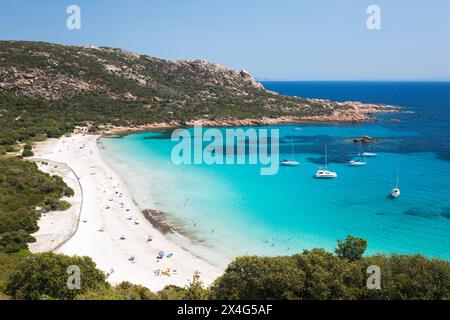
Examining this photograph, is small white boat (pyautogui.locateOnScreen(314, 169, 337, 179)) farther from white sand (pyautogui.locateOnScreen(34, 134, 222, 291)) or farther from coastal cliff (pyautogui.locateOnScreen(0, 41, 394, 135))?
coastal cliff (pyautogui.locateOnScreen(0, 41, 394, 135))

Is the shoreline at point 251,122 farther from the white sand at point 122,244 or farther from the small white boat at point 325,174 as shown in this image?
the small white boat at point 325,174

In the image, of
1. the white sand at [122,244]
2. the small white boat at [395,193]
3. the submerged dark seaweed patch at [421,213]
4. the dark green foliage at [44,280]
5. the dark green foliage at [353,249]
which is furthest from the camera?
the small white boat at [395,193]

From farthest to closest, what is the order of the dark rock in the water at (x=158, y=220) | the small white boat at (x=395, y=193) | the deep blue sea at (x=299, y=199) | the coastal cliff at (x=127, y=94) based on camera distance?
the coastal cliff at (x=127, y=94)
the small white boat at (x=395, y=193)
the dark rock in the water at (x=158, y=220)
the deep blue sea at (x=299, y=199)

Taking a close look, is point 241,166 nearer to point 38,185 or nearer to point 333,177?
point 333,177

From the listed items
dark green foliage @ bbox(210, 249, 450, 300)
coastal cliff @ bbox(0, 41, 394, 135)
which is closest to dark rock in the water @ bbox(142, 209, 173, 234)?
dark green foliage @ bbox(210, 249, 450, 300)

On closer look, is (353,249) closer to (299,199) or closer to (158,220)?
(158,220)

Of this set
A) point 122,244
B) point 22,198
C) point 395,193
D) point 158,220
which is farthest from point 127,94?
point 122,244

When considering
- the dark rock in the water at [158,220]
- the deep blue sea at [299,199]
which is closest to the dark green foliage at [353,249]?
the deep blue sea at [299,199]
